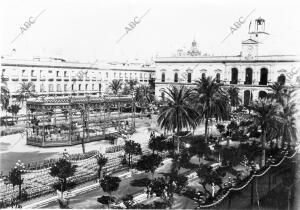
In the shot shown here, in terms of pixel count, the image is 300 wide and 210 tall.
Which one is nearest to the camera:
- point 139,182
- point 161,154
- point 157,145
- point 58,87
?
point 139,182

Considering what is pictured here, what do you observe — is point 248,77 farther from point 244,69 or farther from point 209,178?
point 209,178

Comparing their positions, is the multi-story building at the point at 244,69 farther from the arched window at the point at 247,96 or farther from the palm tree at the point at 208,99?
the palm tree at the point at 208,99

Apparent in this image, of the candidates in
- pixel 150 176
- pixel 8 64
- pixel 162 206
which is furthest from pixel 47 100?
pixel 8 64

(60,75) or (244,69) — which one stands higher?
(244,69)

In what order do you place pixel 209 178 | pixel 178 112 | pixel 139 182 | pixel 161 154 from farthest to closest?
1. pixel 161 154
2. pixel 178 112
3. pixel 139 182
4. pixel 209 178

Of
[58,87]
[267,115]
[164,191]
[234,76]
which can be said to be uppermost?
[234,76]

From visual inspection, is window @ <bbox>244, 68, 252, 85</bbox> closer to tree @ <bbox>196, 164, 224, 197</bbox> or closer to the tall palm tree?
the tall palm tree

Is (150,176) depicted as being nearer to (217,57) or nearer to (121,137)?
(121,137)

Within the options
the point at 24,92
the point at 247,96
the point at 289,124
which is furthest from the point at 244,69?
the point at 289,124
